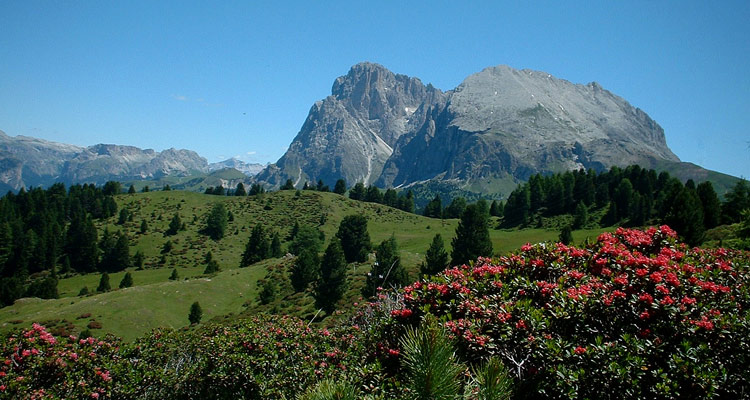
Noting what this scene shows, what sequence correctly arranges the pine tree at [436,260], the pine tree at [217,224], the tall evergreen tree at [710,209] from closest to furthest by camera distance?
1. the pine tree at [436,260]
2. the tall evergreen tree at [710,209]
3. the pine tree at [217,224]

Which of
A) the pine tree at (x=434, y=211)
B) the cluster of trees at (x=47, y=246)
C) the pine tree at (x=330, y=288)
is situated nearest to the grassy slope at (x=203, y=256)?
the pine tree at (x=330, y=288)

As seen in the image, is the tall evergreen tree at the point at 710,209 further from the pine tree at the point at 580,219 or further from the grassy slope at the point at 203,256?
the pine tree at the point at 580,219

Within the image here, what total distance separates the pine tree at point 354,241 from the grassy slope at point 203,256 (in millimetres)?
8638

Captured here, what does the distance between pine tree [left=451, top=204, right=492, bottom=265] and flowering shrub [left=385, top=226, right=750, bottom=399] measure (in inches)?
2433

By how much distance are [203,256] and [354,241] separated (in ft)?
148

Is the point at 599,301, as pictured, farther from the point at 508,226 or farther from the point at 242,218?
the point at 242,218

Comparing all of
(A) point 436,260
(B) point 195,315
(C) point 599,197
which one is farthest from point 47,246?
(C) point 599,197

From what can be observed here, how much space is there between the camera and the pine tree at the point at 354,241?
311 ft

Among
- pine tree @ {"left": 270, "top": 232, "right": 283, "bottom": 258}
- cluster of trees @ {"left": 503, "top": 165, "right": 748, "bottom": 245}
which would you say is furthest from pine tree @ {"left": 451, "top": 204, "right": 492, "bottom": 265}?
pine tree @ {"left": 270, "top": 232, "right": 283, "bottom": 258}

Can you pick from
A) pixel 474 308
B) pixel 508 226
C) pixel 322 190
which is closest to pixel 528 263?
pixel 474 308

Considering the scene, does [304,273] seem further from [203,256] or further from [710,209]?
[710,209]

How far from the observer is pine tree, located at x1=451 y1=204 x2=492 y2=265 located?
70750 millimetres

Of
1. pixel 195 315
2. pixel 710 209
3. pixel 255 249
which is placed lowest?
pixel 195 315

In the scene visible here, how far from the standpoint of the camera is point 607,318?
7.40 metres
